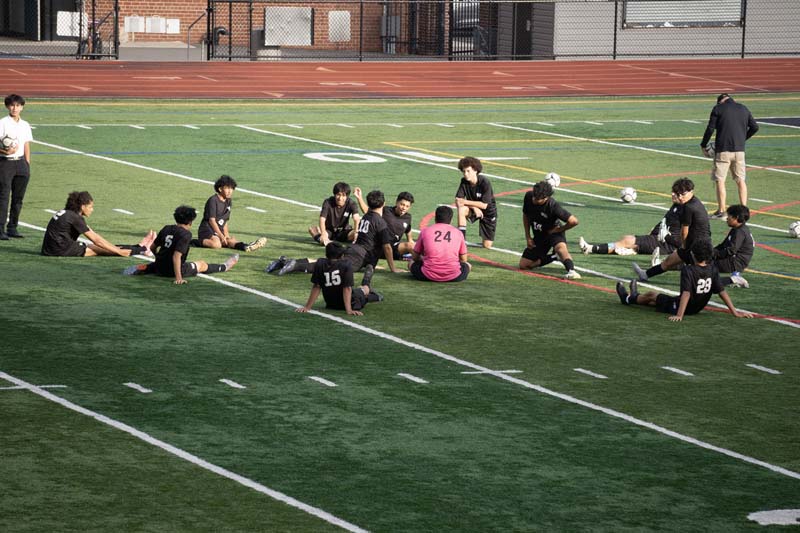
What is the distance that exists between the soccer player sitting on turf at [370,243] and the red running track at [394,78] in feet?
73.2

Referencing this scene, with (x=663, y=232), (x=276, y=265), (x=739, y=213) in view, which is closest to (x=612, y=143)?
(x=663, y=232)

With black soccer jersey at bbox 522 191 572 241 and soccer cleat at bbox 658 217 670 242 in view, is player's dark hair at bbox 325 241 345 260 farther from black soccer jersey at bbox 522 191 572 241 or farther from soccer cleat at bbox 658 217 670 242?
soccer cleat at bbox 658 217 670 242

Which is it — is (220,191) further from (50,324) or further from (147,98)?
(147,98)

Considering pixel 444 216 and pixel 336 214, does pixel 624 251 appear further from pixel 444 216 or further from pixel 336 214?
pixel 336 214

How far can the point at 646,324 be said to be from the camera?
1628 centimetres

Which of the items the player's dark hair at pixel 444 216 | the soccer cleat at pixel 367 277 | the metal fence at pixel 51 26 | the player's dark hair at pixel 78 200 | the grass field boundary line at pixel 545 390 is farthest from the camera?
the metal fence at pixel 51 26

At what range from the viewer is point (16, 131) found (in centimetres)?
2030

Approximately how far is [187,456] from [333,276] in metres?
5.15

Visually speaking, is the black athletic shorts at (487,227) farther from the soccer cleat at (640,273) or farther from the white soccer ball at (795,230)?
the white soccer ball at (795,230)

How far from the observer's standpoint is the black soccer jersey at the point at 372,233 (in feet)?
60.5

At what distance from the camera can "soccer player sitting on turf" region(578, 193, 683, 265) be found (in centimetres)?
2006

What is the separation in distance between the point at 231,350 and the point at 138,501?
4.52 m

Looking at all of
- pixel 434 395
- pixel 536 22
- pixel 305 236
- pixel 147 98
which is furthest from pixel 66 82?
pixel 434 395

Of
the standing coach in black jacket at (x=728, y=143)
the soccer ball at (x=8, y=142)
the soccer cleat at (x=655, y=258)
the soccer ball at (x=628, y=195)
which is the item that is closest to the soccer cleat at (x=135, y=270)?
the soccer ball at (x=8, y=142)
